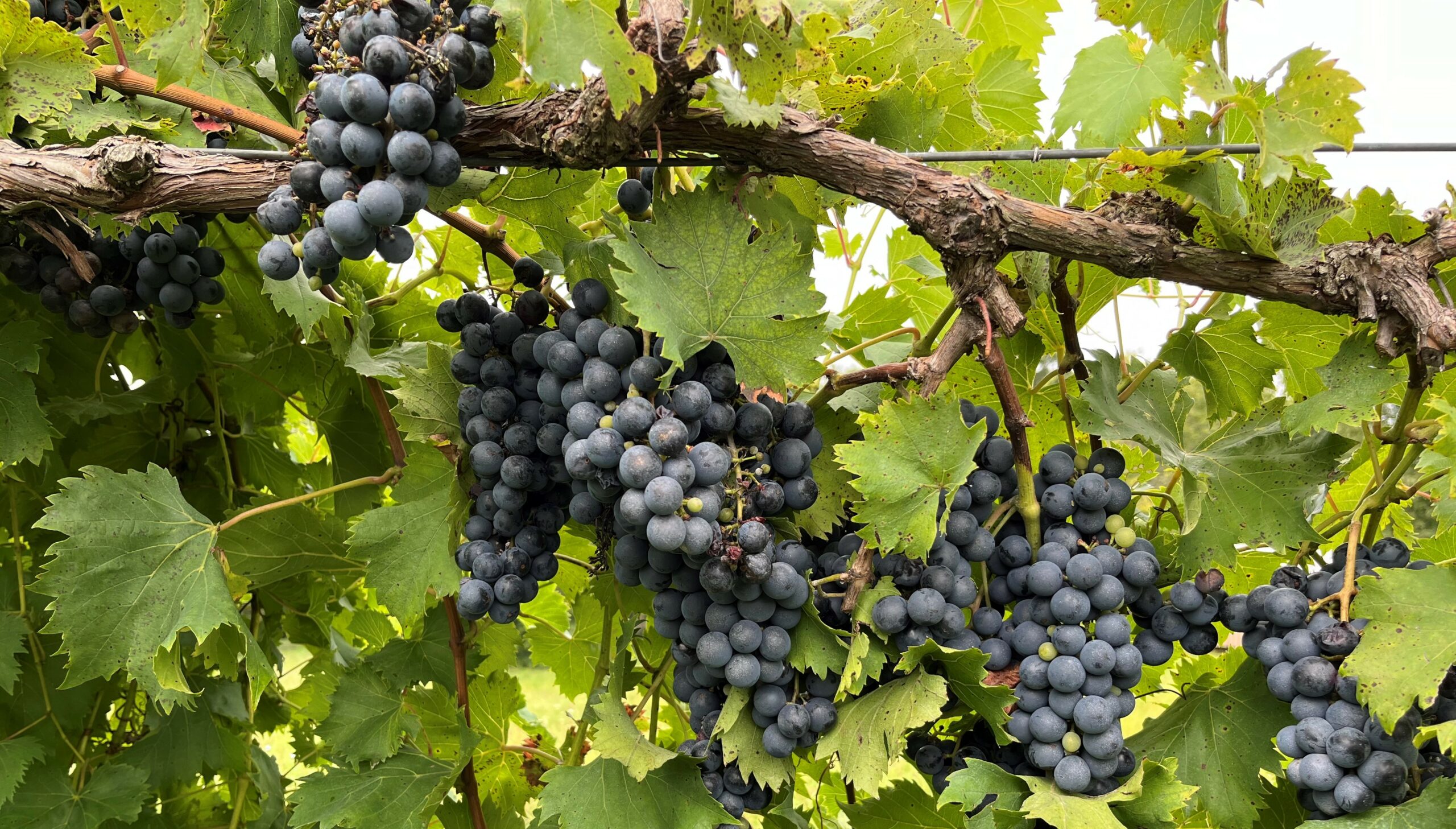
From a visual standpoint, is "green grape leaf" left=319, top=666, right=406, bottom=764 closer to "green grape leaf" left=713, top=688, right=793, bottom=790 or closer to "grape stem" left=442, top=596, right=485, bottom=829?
"grape stem" left=442, top=596, right=485, bottom=829

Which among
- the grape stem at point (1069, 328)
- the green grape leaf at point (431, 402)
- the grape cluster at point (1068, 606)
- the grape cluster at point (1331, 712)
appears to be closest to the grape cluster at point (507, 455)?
the green grape leaf at point (431, 402)

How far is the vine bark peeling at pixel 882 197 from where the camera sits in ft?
3.42

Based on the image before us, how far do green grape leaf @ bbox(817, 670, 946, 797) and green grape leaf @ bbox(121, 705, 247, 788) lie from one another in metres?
1.33

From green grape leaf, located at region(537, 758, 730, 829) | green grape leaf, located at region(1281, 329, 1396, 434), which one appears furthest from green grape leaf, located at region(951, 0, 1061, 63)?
green grape leaf, located at region(537, 758, 730, 829)

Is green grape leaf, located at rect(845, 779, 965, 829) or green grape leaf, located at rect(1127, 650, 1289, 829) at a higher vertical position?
green grape leaf, located at rect(1127, 650, 1289, 829)

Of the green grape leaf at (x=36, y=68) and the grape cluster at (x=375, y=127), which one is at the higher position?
the grape cluster at (x=375, y=127)

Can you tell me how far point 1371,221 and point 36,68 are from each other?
5.53 ft

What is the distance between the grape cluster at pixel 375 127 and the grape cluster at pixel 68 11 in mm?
713

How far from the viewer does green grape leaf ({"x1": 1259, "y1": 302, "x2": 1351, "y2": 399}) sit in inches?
52.6

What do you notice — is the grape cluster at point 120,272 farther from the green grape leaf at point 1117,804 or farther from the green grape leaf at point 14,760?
the green grape leaf at point 1117,804

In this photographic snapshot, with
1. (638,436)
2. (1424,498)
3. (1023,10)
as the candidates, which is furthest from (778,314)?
(1023,10)

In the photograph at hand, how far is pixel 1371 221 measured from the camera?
3.79ft

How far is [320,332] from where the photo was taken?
1.63 metres

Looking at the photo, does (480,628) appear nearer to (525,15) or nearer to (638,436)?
(638,436)
